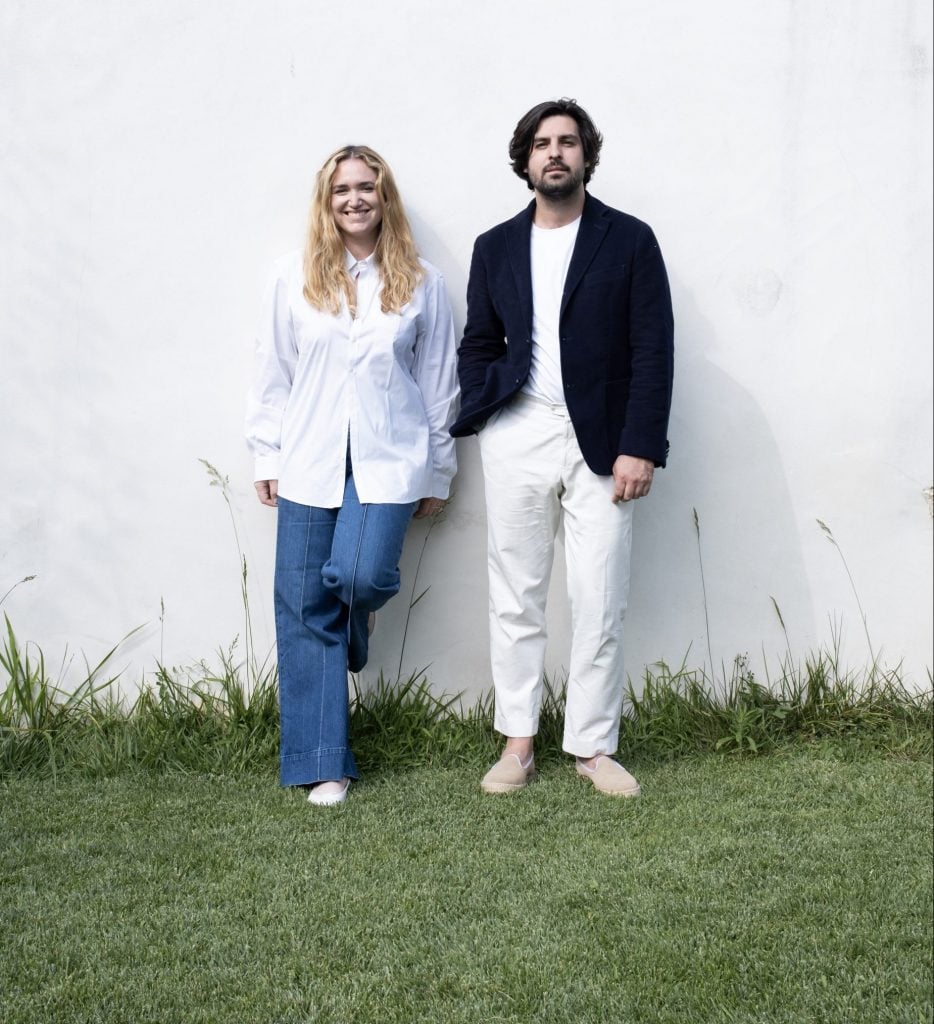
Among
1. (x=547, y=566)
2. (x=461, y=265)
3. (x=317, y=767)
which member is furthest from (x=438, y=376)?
(x=317, y=767)

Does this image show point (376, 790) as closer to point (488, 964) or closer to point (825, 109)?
point (488, 964)

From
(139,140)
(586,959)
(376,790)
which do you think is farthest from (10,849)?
(139,140)

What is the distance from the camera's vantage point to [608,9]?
12.2 ft

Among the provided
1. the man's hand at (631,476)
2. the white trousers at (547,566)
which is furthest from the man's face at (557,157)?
the man's hand at (631,476)

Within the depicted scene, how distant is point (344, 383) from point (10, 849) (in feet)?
5.27

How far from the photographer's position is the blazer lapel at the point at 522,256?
3.41m

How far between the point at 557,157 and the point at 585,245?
0.89 feet

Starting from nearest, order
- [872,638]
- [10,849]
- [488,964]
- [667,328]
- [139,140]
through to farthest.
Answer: [488,964]
[10,849]
[667,328]
[139,140]
[872,638]

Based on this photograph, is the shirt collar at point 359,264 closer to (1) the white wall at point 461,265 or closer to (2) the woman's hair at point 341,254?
(2) the woman's hair at point 341,254

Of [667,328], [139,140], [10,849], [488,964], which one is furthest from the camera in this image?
[139,140]

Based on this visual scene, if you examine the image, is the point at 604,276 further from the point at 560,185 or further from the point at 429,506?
the point at 429,506

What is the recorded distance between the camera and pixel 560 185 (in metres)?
3.35

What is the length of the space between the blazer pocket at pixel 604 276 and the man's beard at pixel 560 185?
25 centimetres

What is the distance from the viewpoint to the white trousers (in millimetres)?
3408
